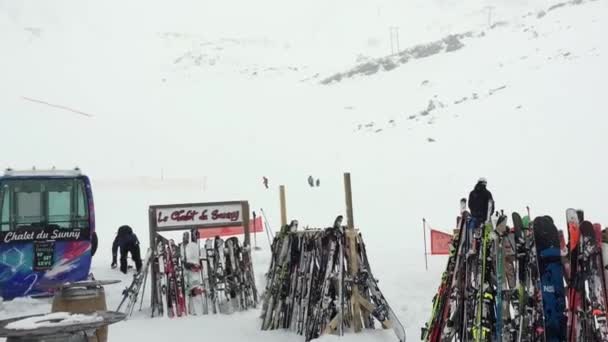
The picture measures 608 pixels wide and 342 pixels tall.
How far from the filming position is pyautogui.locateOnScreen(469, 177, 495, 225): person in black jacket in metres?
5.74

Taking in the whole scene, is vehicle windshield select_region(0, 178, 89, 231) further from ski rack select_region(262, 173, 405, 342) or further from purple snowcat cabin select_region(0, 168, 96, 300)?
ski rack select_region(262, 173, 405, 342)

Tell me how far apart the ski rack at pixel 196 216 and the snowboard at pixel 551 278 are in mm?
7459

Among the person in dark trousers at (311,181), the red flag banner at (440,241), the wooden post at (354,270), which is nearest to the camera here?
the wooden post at (354,270)

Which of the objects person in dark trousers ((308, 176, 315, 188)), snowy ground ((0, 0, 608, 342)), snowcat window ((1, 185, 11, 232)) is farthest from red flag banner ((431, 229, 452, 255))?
person in dark trousers ((308, 176, 315, 188))

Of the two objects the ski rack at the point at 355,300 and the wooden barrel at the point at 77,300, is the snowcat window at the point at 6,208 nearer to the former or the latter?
the wooden barrel at the point at 77,300

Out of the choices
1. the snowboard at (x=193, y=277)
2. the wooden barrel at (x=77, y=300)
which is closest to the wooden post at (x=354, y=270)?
the wooden barrel at (x=77, y=300)

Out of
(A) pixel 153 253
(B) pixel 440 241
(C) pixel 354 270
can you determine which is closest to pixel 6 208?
(A) pixel 153 253

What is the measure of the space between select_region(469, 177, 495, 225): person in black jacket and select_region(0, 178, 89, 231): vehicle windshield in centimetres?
851

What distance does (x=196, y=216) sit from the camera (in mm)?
12148

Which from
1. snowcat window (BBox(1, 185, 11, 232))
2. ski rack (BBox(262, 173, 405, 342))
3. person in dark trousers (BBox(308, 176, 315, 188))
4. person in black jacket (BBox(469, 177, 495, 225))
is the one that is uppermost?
person in dark trousers (BBox(308, 176, 315, 188))

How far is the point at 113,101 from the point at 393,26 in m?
70.3

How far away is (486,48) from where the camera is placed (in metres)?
54.8

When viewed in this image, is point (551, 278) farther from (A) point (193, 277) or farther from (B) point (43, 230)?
(B) point (43, 230)

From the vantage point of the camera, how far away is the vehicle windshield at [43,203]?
37.7ft
